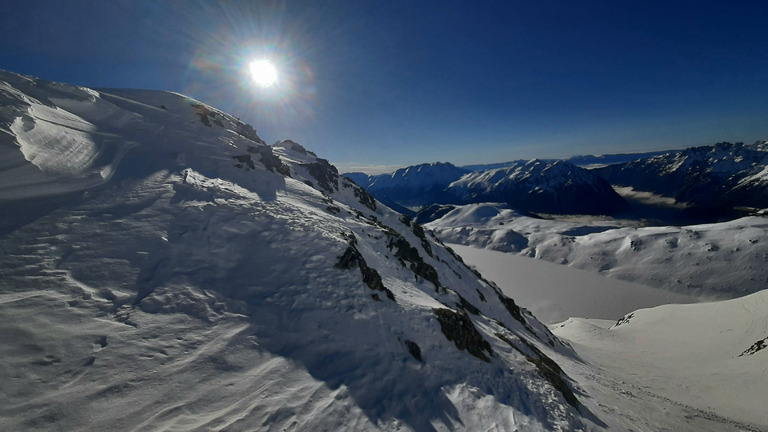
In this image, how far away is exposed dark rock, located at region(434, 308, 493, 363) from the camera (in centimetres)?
1322

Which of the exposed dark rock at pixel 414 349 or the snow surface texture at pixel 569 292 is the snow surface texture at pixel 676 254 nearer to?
the snow surface texture at pixel 569 292

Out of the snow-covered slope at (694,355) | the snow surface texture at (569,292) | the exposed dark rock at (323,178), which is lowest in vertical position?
the snow surface texture at (569,292)

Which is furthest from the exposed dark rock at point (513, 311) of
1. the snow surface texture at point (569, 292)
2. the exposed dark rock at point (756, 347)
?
the snow surface texture at point (569, 292)

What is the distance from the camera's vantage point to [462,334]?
1378 cm

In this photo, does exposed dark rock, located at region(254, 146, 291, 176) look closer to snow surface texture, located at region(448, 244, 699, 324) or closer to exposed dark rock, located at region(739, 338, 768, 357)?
exposed dark rock, located at region(739, 338, 768, 357)

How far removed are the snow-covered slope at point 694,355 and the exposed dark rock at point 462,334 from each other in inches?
476

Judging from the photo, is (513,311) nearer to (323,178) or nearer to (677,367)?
(677,367)

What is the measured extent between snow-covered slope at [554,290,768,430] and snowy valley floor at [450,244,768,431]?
2.0 inches

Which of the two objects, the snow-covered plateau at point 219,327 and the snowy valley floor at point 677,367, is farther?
the snowy valley floor at point 677,367

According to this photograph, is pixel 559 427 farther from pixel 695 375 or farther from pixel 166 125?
pixel 166 125

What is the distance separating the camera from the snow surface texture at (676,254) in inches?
2518

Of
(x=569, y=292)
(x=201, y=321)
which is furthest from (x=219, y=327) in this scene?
(x=569, y=292)

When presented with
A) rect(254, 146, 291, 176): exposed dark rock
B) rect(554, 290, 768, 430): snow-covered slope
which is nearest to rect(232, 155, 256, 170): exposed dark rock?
rect(254, 146, 291, 176): exposed dark rock

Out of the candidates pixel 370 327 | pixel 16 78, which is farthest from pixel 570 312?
pixel 16 78
